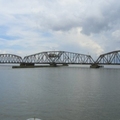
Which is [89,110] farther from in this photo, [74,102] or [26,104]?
[26,104]

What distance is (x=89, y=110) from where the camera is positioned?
30.6 m

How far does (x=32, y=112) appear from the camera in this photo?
97.8 feet

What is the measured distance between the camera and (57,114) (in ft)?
94.2

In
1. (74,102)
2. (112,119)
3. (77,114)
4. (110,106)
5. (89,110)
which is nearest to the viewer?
(112,119)

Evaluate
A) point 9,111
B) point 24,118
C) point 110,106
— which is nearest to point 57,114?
point 24,118

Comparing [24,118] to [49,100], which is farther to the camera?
[49,100]

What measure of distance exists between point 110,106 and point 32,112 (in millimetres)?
11721

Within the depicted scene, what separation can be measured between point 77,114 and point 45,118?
13.8 feet

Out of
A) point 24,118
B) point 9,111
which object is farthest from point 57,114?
point 9,111

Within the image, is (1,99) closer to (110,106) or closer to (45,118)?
(45,118)

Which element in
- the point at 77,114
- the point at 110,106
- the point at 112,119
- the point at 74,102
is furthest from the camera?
the point at 74,102

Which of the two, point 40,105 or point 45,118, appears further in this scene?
point 40,105

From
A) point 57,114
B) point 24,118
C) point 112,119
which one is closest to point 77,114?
point 57,114

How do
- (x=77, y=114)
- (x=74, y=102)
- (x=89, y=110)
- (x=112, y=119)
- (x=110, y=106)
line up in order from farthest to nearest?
(x=74, y=102), (x=110, y=106), (x=89, y=110), (x=77, y=114), (x=112, y=119)
